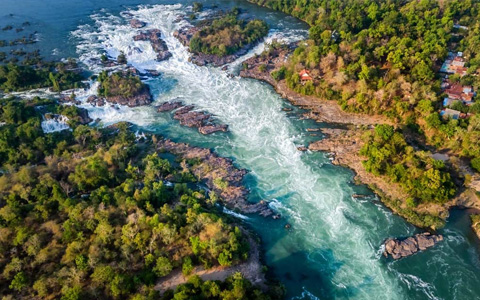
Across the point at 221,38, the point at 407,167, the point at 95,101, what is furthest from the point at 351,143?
the point at 95,101

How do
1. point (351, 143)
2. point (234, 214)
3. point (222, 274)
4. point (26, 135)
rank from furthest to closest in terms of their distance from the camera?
1. point (351, 143)
2. point (26, 135)
3. point (234, 214)
4. point (222, 274)

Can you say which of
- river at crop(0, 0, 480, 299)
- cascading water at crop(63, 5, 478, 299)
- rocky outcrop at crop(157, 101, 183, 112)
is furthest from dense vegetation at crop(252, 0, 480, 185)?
rocky outcrop at crop(157, 101, 183, 112)

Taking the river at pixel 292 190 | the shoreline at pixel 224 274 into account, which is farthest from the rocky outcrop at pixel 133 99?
the shoreline at pixel 224 274

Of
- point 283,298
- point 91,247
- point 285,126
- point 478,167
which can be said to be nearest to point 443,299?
point 283,298

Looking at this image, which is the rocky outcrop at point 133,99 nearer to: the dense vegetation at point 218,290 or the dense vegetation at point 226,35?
the dense vegetation at point 226,35

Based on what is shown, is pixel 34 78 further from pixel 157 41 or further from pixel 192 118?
pixel 192 118

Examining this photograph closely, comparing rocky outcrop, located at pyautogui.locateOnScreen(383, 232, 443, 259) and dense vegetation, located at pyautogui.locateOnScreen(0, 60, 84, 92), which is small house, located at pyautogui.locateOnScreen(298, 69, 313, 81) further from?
dense vegetation, located at pyautogui.locateOnScreen(0, 60, 84, 92)
